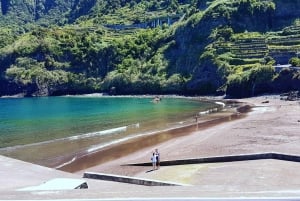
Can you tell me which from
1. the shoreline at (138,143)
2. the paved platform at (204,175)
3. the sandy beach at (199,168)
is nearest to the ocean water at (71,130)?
the shoreline at (138,143)

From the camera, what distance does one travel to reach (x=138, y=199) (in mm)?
5270

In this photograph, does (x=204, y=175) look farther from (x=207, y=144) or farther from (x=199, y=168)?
(x=207, y=144)

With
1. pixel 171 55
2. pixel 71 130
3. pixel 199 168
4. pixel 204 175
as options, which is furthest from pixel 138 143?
pixel 171 55

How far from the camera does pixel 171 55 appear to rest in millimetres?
120000

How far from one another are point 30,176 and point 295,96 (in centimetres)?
6290

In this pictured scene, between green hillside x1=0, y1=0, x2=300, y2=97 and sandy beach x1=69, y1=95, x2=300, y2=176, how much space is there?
1667 inches

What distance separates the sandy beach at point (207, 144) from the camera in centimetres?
3083

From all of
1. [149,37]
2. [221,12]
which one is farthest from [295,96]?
[149,37]

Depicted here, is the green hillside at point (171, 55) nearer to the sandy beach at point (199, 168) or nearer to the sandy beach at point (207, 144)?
the sandy beach at point (199, 168)

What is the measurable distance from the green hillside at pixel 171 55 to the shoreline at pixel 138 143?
110 ft

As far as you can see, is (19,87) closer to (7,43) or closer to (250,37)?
(7,43)

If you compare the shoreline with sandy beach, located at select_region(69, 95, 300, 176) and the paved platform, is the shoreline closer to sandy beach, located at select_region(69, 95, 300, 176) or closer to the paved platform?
sandy beach, located at select_region(69, 95, 300, 176)

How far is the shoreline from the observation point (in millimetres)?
32812

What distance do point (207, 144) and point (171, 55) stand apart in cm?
8464
